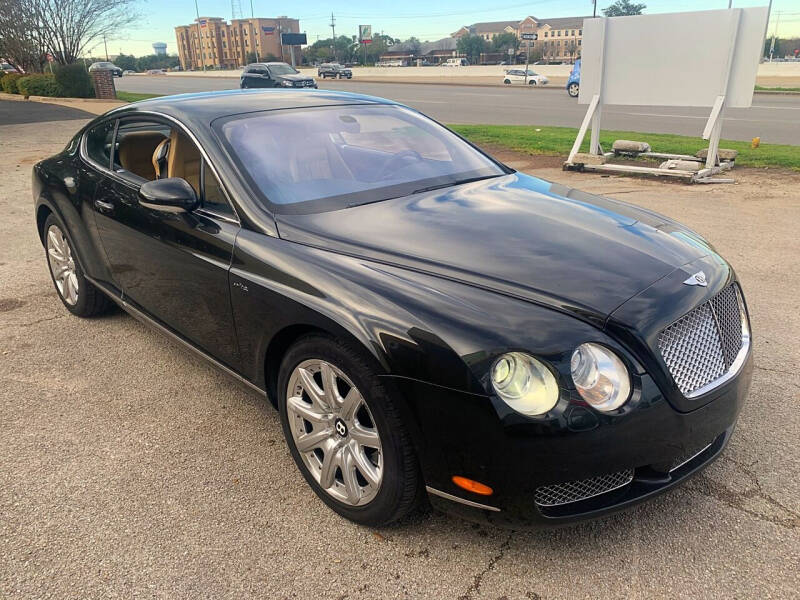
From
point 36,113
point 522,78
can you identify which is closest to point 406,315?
point 36,113

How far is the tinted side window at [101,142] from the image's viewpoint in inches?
157

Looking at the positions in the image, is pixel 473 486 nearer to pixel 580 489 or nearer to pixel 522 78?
pixel 580 489

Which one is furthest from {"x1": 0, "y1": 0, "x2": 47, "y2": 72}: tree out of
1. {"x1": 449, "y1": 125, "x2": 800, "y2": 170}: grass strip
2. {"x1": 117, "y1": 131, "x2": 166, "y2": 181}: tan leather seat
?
{"x1": 117, "y1": 131, "x2": 166, "y2": 181}: tan leather seat

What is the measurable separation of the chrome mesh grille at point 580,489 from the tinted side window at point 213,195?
70.2 inches

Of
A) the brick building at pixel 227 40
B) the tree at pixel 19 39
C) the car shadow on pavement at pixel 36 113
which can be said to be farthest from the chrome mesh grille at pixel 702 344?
the brick building at pixel 227 40

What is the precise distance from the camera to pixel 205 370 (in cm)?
383

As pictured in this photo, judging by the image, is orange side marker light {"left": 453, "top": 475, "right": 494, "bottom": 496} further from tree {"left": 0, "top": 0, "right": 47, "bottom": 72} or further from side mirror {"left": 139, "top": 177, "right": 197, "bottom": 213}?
tree {"left": 0, "top": 0, "right": 47, "bottom": 72}

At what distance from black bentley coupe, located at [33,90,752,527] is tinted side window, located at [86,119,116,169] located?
41cm

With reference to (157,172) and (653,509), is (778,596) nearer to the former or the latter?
(653,509)

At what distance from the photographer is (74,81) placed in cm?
2656

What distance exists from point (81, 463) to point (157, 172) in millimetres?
1700

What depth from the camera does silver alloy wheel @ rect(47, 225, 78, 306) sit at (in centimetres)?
453

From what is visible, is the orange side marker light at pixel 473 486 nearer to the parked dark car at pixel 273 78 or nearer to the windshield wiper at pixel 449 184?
the windshield wiper at pixel 449 184

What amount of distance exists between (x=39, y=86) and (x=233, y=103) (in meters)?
29.2
